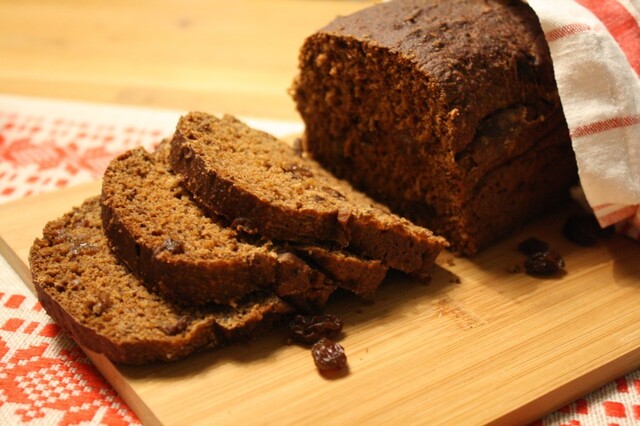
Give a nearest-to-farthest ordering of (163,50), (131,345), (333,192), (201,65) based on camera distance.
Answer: (131,345), (333,192), (201,65), (163,50)

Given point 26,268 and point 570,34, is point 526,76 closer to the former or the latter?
point 570,34

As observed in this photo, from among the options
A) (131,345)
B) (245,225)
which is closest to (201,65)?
(245,225)

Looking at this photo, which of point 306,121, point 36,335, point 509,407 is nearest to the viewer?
point 509,407

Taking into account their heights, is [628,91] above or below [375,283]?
above

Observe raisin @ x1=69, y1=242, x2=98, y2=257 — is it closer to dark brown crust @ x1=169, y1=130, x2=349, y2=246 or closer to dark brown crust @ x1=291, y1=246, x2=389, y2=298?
dark brown crust @ x1=169, y1=130, x2=349, y2=246

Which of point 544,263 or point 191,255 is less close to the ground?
point 191,255

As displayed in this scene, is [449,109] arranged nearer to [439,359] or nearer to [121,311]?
[439,359]

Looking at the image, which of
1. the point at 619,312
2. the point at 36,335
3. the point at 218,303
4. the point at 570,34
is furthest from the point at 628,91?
the point at 36,335

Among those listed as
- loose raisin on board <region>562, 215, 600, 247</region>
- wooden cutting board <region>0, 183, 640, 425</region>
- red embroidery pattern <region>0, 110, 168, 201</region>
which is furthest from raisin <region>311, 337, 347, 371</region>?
red embroidery pattern <region>0, 110, 168, 201</region>
